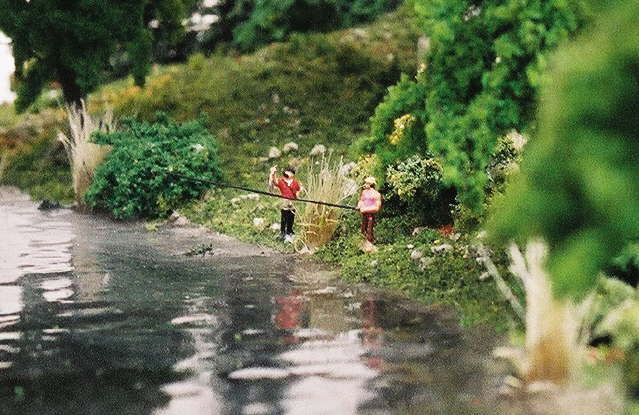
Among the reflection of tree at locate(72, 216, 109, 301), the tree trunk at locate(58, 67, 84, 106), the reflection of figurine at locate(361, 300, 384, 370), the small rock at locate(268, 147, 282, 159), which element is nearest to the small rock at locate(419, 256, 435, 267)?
the reflection of figurine at locate(361, 300, 384, 370)

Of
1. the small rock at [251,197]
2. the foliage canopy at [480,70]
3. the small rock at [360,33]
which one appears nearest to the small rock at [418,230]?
the foliage canopy at [480,70]

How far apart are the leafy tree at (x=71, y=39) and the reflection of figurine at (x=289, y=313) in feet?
32.7

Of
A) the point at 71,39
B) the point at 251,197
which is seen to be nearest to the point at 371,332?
the point at 251,197

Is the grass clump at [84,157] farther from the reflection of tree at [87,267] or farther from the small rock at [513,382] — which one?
the small rock at [513,382]

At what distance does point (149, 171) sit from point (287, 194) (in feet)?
12.9

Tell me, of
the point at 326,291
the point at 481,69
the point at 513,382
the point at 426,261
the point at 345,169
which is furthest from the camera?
the point at 345,169

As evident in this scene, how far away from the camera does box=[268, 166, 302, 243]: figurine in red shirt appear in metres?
10.3

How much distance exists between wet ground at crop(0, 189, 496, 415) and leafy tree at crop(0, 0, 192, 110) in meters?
7.19

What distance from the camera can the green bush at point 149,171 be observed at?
43.4 feet

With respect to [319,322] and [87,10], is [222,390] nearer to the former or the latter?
[319,322]

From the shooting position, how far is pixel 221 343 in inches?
241

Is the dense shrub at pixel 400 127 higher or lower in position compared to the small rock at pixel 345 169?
higher

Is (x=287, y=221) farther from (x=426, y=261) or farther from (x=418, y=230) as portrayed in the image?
(x=426, y=261)

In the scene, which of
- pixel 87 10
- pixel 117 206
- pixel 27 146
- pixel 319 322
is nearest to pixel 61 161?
pixel 27 146
